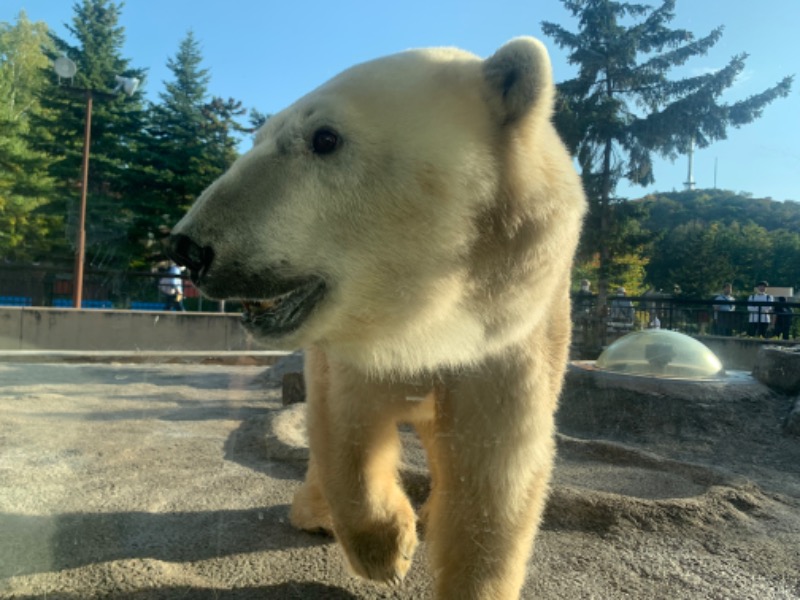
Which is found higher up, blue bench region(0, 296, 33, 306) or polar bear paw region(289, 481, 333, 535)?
blue bench region(0, 296, 33, 306)

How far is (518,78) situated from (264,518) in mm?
1825

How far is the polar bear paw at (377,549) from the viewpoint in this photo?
176cm

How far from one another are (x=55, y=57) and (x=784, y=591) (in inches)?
127

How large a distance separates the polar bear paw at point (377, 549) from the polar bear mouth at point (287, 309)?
73 centimetres

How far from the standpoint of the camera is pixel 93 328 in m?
4.92

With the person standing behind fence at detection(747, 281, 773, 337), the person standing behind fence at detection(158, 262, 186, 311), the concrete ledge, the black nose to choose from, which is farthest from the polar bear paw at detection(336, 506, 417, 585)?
the concrete ledge

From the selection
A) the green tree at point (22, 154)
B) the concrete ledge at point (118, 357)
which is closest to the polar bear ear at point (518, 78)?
the green tree at point (22, 154)

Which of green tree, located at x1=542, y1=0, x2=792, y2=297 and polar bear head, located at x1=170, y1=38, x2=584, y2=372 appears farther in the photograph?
green tree, located at x1=542, y1=0, x2=792, y2=297

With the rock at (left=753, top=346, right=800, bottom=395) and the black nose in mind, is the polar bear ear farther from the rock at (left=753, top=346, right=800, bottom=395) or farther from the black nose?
the rock at (left=753, top=346, right=800, bottom=395)

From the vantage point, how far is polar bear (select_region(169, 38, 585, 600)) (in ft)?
4.38

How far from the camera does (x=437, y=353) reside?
1601 mm

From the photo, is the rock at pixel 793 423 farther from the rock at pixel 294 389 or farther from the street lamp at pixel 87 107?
the street lamp at pixel 87 107

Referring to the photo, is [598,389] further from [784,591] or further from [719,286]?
[784,591]

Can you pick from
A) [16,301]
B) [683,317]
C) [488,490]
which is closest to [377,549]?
[488,490]
